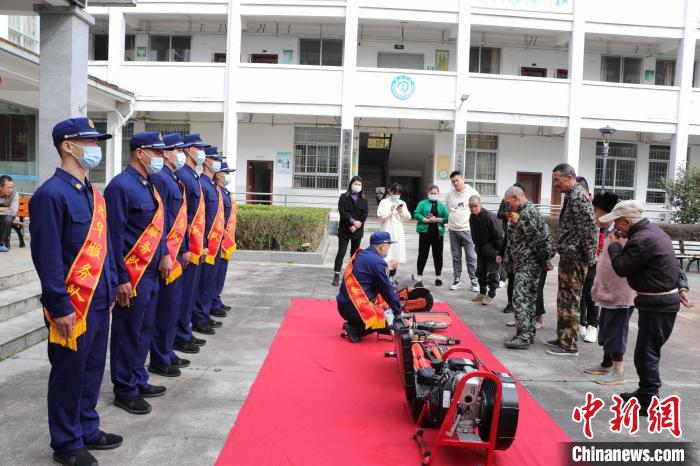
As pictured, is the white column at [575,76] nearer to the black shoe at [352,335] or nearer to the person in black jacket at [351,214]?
the person in black jacket at [351,214]

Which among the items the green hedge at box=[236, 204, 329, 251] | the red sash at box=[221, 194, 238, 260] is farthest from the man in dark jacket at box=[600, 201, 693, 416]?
the green hedge at box=[236, 204, 329, 251]

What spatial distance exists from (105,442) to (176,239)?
5.69 ft

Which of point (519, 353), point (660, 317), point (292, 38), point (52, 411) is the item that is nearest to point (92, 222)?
point (52, 411)

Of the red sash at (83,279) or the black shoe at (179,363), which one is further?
the black shoe at (179,363)

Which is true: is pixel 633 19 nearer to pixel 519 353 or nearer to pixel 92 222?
pixel 519 353

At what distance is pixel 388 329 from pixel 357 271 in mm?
773

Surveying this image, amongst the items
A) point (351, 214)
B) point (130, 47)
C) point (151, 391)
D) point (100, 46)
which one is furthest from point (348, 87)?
point (151, 391)

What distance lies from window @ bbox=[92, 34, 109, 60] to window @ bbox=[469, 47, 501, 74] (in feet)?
47.0

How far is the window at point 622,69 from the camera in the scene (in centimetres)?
2325

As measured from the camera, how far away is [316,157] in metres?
22.6

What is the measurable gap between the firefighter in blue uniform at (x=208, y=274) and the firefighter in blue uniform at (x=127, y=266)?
194 centimetres

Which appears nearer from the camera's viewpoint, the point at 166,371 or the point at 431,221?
the point at 166,371

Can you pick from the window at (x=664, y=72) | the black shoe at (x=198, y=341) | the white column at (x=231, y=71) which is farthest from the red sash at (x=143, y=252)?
the window at (x=664, y=72)

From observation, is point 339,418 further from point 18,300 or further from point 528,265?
point 18,300
